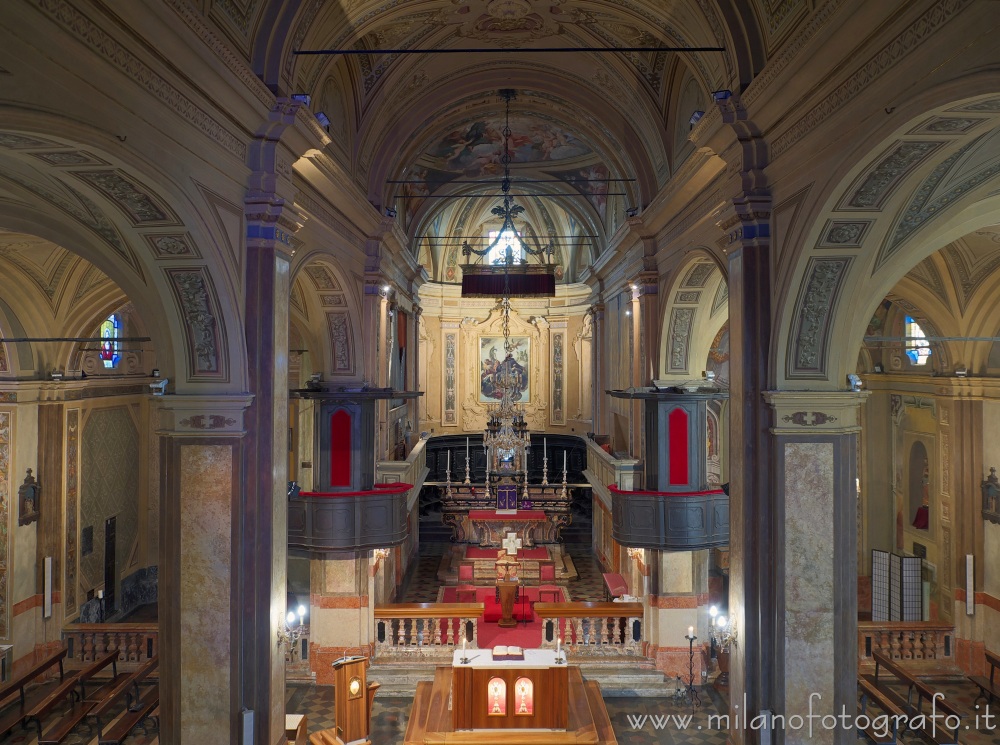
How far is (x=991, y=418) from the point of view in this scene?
1270 cm

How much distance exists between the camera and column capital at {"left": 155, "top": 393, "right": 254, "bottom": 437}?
723 centimetres

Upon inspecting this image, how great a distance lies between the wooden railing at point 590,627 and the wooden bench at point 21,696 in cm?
819

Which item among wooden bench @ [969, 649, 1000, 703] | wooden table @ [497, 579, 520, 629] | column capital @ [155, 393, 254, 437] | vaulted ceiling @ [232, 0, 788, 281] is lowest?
wooden bench @ [969, 649, 1000, 703]

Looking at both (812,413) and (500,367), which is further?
(500,367)

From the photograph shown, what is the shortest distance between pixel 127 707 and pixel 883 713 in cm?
1198

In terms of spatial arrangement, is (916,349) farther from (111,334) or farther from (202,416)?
(111,334)

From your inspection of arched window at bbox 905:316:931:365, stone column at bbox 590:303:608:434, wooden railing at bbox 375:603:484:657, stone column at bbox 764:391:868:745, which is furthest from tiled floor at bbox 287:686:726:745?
stone column at bbox 590:303:608:434

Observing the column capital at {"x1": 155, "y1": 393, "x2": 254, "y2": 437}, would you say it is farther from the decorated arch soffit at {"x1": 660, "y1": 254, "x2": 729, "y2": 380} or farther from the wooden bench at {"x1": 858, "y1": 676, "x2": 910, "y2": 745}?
the wooden bench at {"x1": 858, "y1": 676, "x2": 910, "y2": 745}

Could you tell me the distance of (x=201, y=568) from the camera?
7230 millimetres

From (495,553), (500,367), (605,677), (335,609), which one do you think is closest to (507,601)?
(605,677)

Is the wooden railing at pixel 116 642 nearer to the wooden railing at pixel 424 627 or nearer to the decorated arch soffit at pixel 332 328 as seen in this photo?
the wooden railing at pixel 424 627

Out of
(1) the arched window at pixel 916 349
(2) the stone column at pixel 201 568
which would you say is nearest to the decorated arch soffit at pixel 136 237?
(2) the stone column at pixel 201 568

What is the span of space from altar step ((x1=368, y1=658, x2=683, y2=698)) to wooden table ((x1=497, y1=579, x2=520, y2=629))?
133 cm

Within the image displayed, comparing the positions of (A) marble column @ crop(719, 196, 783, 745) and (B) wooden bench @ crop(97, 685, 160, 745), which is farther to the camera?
(B) wooden bench @ crop(97, 685, 160, 745)
